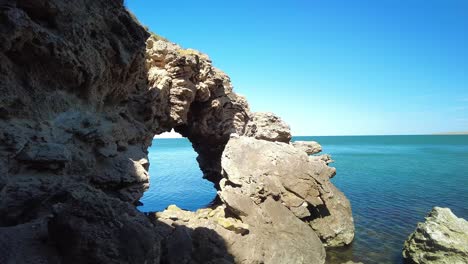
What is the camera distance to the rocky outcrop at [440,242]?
15812 mm

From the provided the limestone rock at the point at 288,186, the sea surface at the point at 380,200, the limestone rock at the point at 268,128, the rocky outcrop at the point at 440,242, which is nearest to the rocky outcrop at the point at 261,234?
the limestone rock at the point at 288,186

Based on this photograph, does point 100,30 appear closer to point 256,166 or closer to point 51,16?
point 51,16

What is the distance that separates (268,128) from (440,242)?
15433 mm

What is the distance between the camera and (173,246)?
1183 centimetres

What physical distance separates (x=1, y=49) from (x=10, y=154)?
3.18 meters

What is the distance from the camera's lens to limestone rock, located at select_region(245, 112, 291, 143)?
27438mm

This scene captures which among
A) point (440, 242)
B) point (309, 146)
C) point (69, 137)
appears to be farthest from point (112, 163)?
point (309, 146)

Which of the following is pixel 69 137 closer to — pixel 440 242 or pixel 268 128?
pixel 440 242

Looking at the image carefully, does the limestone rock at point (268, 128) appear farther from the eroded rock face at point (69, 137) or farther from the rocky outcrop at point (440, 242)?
the eroded rock face at point (69, 137)

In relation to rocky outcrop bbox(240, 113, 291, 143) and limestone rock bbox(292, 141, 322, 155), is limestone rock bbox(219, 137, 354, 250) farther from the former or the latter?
limestone rock bbox(292, 141, 322, 155)

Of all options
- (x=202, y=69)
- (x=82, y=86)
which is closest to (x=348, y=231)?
(x=202, y=69)

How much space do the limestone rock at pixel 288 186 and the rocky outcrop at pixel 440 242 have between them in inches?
150

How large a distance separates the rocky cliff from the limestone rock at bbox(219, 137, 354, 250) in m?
0.07

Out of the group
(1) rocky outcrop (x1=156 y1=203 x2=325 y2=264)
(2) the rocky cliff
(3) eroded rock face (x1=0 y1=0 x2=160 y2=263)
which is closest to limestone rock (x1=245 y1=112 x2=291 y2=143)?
(2) the rocky cliff
